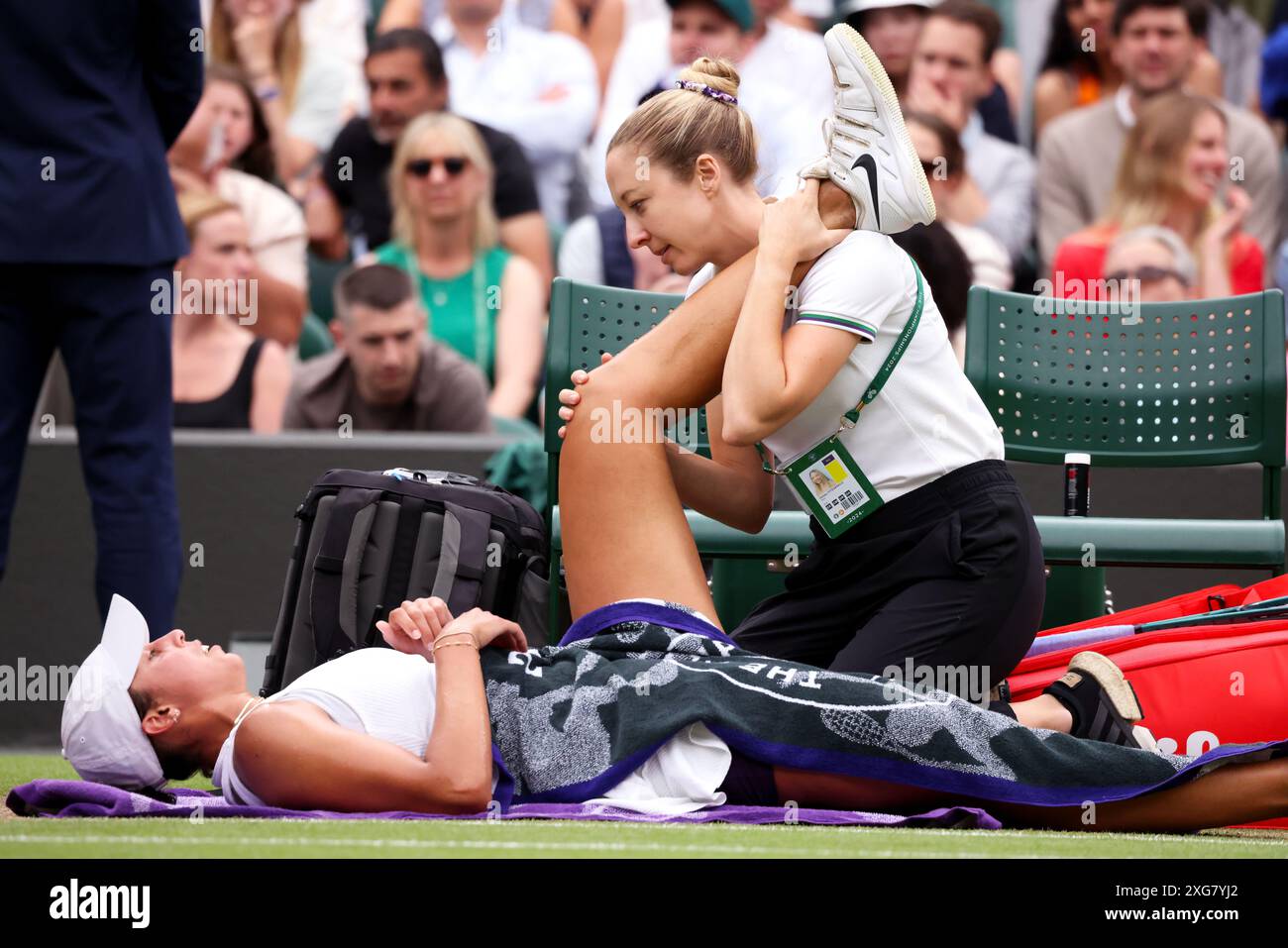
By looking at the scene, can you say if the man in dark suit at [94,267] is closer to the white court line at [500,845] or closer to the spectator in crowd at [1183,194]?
the white court line at [500,845]

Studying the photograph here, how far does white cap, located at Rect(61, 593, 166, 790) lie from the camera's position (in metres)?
3.08

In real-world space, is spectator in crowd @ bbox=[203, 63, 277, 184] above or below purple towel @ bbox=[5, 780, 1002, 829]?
above

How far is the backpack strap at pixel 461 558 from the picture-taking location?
3.72 metres

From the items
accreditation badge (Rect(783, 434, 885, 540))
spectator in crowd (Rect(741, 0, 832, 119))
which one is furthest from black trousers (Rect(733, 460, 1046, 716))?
spectator in crowd (Rect(741, 0, 832, 119))

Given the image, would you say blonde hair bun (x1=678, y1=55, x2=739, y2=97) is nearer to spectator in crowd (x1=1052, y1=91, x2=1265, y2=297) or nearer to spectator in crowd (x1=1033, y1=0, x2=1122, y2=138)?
spectator in crowd (x1=1052, y1=91, x2=1265, y2=297)

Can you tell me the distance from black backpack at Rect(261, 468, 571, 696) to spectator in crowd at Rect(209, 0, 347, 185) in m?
3.45

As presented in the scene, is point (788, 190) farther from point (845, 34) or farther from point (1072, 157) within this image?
point (1072, 157)

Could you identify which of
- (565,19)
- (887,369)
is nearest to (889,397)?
(887,369)

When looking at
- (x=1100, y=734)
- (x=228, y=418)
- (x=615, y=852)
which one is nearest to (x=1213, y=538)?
(x=1100, y=734)

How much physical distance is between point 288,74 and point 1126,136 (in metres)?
3.11

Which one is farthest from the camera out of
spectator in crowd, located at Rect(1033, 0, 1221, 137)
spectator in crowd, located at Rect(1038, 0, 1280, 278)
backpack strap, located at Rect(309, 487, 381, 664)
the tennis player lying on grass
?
spectator in crowd, located at Rect(1033, 0, 1221, 137)

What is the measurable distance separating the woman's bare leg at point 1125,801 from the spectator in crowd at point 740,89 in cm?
338

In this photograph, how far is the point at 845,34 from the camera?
330cm

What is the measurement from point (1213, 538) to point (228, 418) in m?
3.03
